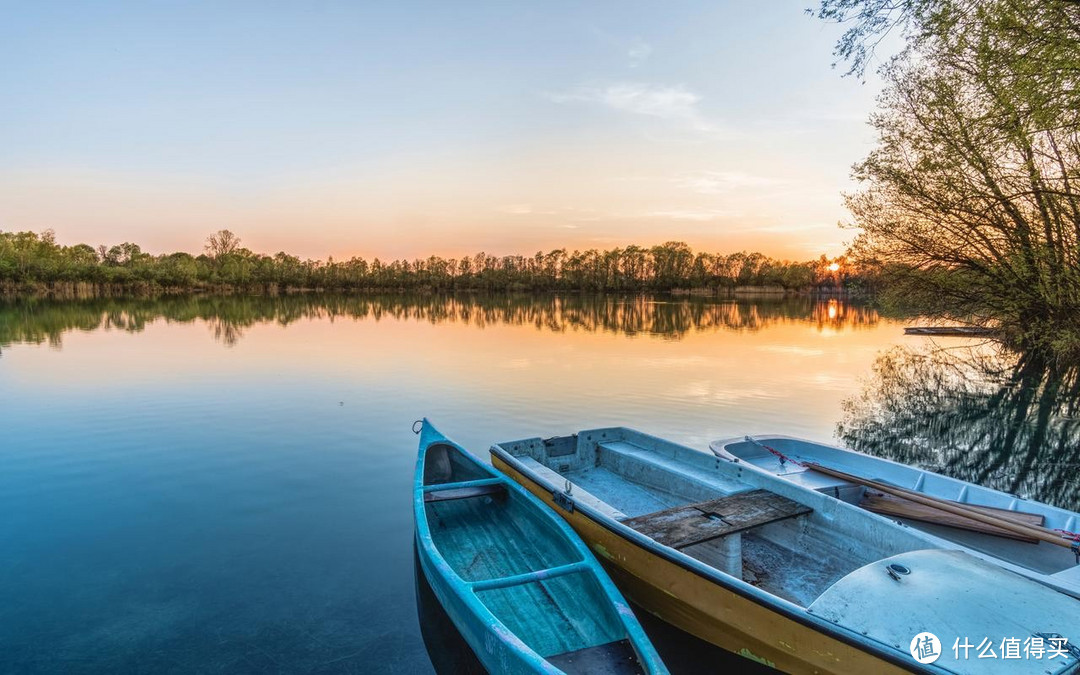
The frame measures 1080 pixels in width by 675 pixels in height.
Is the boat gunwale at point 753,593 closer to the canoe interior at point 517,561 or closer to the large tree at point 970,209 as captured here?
the canoe interior at point 517,561

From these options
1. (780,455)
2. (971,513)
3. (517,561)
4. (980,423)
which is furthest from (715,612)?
(980,423)

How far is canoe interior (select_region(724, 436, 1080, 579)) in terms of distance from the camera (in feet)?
17.8

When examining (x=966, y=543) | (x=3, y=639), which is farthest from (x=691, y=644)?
(x=3, y=639)

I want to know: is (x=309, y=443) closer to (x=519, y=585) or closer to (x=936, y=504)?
(x=519, y=585)

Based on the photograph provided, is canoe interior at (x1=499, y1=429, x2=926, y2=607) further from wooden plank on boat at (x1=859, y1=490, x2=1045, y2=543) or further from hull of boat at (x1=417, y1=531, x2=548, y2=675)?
hull of boat at (x1=417, y1=531, x2=548, y2=675)

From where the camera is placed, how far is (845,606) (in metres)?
3.98

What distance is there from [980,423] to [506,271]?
128 m

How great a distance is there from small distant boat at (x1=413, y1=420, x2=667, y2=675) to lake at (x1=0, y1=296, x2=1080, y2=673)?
0.70 m

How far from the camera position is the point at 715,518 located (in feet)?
19.1

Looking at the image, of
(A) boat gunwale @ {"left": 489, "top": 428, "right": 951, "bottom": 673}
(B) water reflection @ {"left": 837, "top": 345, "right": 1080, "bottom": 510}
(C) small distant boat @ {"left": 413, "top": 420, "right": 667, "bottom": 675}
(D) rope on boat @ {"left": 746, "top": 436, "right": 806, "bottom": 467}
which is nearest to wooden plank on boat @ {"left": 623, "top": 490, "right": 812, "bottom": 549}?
(A) boat gunwale @ {"left": 489, "top": 428, "right": 951, "bottom": 673}

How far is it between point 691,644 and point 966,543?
3210 millimetres

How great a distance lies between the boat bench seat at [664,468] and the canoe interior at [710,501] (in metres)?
0.01

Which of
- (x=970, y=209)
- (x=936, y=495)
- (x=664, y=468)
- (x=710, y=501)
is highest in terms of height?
(x=970, y=209)

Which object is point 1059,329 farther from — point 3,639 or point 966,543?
point 3,639
